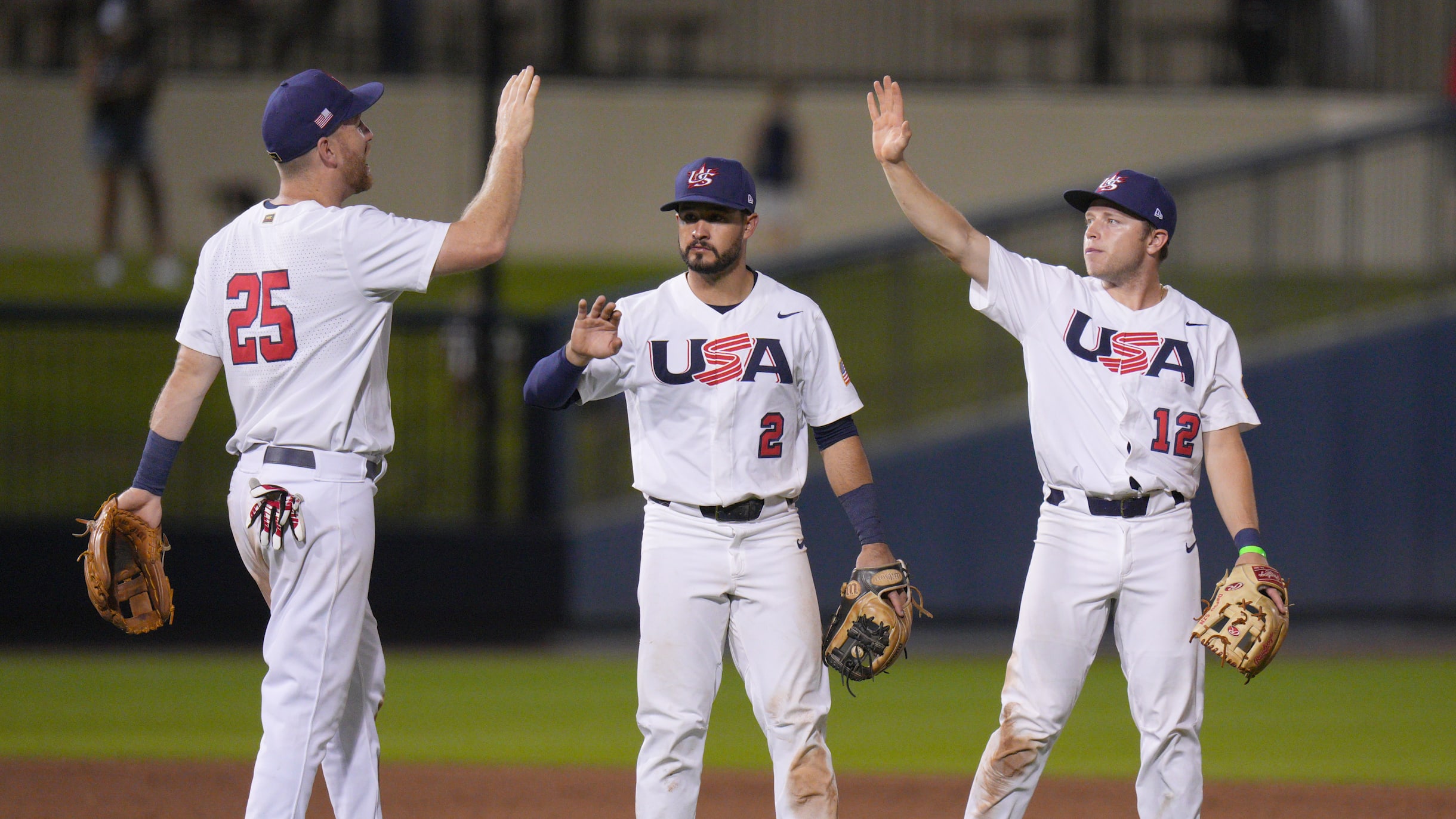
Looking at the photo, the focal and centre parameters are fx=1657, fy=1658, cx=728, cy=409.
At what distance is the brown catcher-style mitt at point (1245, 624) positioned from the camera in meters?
4.63

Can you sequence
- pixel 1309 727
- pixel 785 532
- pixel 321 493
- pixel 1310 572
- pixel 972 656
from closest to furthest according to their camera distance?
1. pixel 321 493
2. pixel 785 532
3. pixel 1309 727
4. pixel 972 656
5. pixel 1310 572

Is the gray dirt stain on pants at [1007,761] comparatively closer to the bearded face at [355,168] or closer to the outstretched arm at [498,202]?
the outstretched arm at [498,202]

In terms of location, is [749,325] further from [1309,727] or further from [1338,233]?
[1338,233]

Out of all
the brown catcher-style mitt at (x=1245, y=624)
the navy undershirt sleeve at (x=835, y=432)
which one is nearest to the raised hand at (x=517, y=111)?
the navy undershirt sleeve at (x=835, y=432)

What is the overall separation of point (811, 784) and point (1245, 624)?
51.1 inches

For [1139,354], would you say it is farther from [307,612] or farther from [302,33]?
[302,33]

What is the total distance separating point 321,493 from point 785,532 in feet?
4.23

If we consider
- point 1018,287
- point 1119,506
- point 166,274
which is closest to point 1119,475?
point 1119,506

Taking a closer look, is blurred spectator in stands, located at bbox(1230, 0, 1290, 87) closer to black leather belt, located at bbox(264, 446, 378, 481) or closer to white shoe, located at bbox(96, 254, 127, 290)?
white shoe, located at bbox(96, 254, 127, 290)

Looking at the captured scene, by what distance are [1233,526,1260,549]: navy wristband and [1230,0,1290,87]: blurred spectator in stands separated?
13.7 meters

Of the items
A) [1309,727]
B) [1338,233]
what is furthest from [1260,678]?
[1338,233]

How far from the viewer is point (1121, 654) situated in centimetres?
494

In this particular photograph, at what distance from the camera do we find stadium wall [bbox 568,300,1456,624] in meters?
10.2

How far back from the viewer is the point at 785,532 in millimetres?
4707
